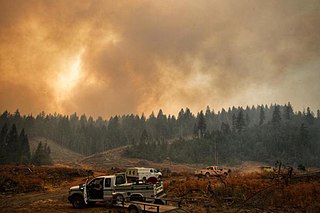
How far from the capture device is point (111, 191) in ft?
67.7

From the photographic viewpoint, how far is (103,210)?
19.8m

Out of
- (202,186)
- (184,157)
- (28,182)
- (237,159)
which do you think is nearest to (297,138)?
(237,159)

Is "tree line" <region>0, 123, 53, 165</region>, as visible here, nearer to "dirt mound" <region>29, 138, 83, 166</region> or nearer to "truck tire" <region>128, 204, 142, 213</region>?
"dirt mound" <region>29, 138, 83, 166</region>

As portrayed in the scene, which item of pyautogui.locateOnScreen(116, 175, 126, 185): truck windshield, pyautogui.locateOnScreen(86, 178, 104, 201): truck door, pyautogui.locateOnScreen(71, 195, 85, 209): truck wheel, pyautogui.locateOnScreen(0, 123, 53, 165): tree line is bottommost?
pyautogui.locateOnScreen(71, 195, 85, 209): truck wheel

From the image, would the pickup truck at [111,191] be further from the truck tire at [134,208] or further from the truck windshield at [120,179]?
the truck tire at [134,208]

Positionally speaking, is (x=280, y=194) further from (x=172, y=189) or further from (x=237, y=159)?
(x=237, y=159)

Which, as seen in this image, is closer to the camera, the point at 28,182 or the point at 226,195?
the point at 226,195

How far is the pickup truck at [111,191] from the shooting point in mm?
19953

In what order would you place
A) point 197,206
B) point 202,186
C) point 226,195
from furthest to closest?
1. point 202,186
2. point 226,195
3. point 197,206

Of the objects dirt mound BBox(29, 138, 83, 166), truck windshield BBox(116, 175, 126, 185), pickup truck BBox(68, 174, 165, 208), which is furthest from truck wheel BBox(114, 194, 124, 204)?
dirt mound BBox(29, 138, 83, 166)

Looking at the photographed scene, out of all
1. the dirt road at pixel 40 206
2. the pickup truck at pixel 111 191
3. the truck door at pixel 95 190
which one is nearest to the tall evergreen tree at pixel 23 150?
the dirt road at pixel 40 206

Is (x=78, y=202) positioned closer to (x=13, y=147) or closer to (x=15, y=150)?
(x=15, y=150)

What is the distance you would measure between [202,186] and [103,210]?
→ 1252 centimetres

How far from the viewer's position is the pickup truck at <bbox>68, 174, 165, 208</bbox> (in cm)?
1995
